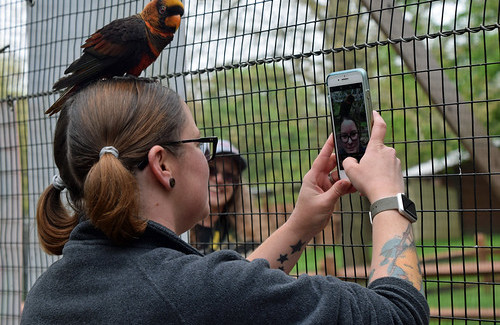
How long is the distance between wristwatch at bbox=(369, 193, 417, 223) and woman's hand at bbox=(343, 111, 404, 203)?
0.01 meters

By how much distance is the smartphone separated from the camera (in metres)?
1.29

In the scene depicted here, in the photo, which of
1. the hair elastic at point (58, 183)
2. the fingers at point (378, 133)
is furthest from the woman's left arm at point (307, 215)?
the hair elastic at point (58, 183)

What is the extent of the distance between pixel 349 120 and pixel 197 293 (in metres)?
0.59

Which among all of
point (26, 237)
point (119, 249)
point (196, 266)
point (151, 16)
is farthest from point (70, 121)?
point (26, 237)

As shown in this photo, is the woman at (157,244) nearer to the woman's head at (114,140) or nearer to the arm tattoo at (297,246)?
the woman's head at (114,140)

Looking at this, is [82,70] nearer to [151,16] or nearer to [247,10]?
[151,16]

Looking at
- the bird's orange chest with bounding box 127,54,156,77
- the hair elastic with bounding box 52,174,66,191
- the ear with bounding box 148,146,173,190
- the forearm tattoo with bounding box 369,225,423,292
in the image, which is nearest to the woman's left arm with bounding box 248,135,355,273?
the forearm tattoo with bounding box 369,225,423,292

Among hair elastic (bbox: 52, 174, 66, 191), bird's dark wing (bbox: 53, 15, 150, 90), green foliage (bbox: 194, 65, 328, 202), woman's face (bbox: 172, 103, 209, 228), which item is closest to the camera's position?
woman's face (bbox: 172, 103, 209, 228)

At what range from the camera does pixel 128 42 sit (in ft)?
5.88

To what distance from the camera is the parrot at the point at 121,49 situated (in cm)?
174

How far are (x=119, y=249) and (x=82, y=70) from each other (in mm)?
866

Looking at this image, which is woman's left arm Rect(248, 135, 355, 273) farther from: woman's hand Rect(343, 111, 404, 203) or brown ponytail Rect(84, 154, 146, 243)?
brown ponytail Rect(84, 154, 146, 243)

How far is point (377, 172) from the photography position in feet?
3.75

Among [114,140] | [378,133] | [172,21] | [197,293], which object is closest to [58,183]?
[114,140]
